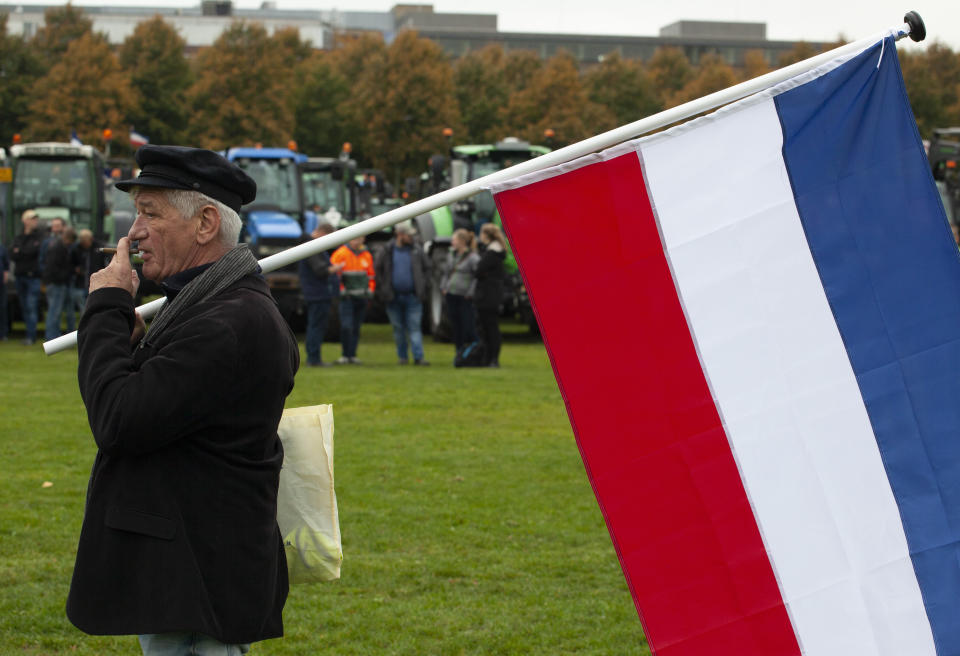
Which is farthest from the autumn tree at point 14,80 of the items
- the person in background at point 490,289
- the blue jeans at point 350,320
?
the person in background at point 490,289

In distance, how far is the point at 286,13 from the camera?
136000 mm

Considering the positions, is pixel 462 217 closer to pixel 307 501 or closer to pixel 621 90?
pixel 307 501

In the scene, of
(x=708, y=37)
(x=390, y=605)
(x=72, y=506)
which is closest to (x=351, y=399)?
(x=72, y=506)

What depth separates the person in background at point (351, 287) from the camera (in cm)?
1797

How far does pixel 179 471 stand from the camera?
9.55 ft

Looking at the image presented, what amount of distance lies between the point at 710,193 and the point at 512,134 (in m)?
52.6

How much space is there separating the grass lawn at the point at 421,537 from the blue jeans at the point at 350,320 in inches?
159

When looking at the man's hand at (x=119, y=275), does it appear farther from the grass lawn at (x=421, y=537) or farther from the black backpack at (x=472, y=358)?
the black backpack at (x=472, y=358)

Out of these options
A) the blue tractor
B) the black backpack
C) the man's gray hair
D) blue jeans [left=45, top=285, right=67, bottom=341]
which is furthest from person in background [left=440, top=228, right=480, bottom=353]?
the man's gray hair

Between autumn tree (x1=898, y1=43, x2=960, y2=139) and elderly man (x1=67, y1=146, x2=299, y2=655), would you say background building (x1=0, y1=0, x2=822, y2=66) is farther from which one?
elderly man (x1=67, y1=146, x2=299, y2=655)

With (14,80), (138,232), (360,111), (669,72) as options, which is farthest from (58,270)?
Answer: (669,72)

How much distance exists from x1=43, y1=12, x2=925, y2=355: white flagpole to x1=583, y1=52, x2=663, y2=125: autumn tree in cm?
5763

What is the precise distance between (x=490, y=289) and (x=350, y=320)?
2.05m

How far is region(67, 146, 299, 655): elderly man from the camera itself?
2854mm
